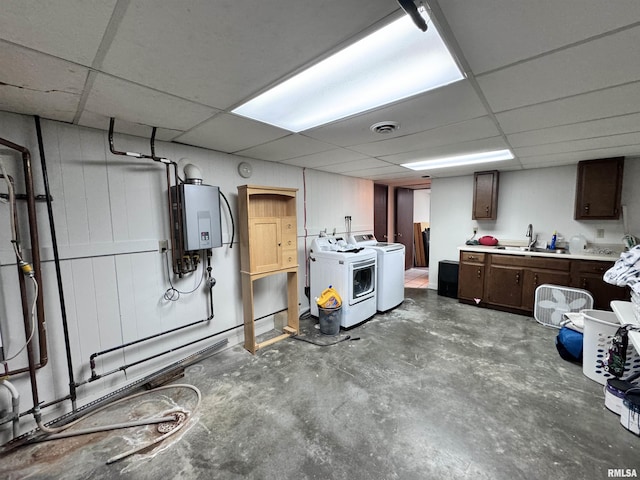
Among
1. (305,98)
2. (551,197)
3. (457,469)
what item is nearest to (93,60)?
(305,98)

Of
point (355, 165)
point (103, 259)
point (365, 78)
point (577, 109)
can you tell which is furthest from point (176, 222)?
point (577, 109)

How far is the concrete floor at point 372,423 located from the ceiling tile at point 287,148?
2.25 metres

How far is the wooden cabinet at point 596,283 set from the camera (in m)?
3.19

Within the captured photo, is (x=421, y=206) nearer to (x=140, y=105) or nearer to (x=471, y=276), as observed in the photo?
(x=471, y=276)

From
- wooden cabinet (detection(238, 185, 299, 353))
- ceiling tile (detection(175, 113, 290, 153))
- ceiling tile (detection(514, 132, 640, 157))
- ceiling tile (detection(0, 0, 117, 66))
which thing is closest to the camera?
ceiling tile (detection(0, 0, 117, 66))

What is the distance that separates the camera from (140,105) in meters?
1.71

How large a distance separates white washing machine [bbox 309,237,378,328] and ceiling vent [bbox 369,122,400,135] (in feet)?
5.40

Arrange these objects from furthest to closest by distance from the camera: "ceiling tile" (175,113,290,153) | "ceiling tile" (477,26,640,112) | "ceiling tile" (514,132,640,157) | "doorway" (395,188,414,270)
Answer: "doorway" (395,188,414,270)
"ceiling tile" (514,132,640,157)
"ceiling tile" (175,113,290,153)
"ceiling tile" (477,26,640,112)

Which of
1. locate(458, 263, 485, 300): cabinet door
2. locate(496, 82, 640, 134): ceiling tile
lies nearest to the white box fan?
locate(458, 263, 485, 300): cabinet door

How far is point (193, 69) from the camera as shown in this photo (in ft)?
4.35

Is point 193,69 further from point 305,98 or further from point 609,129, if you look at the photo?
point 609,129

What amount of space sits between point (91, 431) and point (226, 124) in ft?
8.16

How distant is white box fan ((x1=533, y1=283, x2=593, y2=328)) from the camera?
10.8 feet

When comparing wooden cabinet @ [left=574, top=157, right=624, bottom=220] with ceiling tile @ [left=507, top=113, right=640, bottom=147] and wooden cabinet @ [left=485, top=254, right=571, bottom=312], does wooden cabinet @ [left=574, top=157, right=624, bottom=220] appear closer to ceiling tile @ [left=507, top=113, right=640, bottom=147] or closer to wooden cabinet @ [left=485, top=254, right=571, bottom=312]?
wooden cabinet @ [left=485, top=254, right=571, bottom=312]
